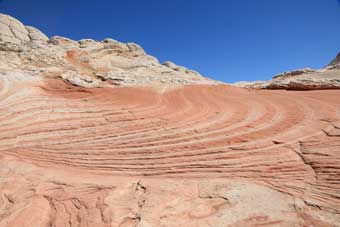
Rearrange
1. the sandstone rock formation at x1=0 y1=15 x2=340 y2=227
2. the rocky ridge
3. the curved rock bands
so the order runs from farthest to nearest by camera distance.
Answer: the rocky ridge < the curved rock bands < the sandstone rock formation at x1=0 y1=15 x2=340 y2=227

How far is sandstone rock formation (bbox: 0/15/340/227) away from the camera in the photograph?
9.23 ft

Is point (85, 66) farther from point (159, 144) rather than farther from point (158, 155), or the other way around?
point (158, 155)

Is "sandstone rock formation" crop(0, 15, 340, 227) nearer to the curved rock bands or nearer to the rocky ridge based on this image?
the curved rock bands

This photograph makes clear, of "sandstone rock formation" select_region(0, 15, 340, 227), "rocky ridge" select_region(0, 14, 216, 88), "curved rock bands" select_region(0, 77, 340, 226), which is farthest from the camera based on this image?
"rocky ridge" select_region(0, 14, 216, 88)

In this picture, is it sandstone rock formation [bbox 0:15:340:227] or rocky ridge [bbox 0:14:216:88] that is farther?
rocky ridge [bbox 0:14:216:88]

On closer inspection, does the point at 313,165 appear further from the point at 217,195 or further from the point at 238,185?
the point at 217,195

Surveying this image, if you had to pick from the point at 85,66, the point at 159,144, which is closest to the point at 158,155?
the point at 159,144

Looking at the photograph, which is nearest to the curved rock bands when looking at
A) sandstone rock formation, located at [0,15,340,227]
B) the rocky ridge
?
sandstone rock formation, located at [0,15,340,227]

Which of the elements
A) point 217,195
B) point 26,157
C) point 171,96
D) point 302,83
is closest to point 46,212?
point 26,157

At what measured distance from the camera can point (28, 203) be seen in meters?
3.06

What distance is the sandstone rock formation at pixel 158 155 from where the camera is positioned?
2814 millimetres

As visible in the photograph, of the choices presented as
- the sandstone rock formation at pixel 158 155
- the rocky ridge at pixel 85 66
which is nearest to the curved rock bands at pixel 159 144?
the sandstone rock formation at pixel 158 155

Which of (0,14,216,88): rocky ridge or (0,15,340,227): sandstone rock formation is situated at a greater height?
(0,14,216,88): rocky ridge

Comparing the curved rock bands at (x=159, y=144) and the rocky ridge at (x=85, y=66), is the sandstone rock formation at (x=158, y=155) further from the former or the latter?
the rocky ridge at (x=85, y=66)
